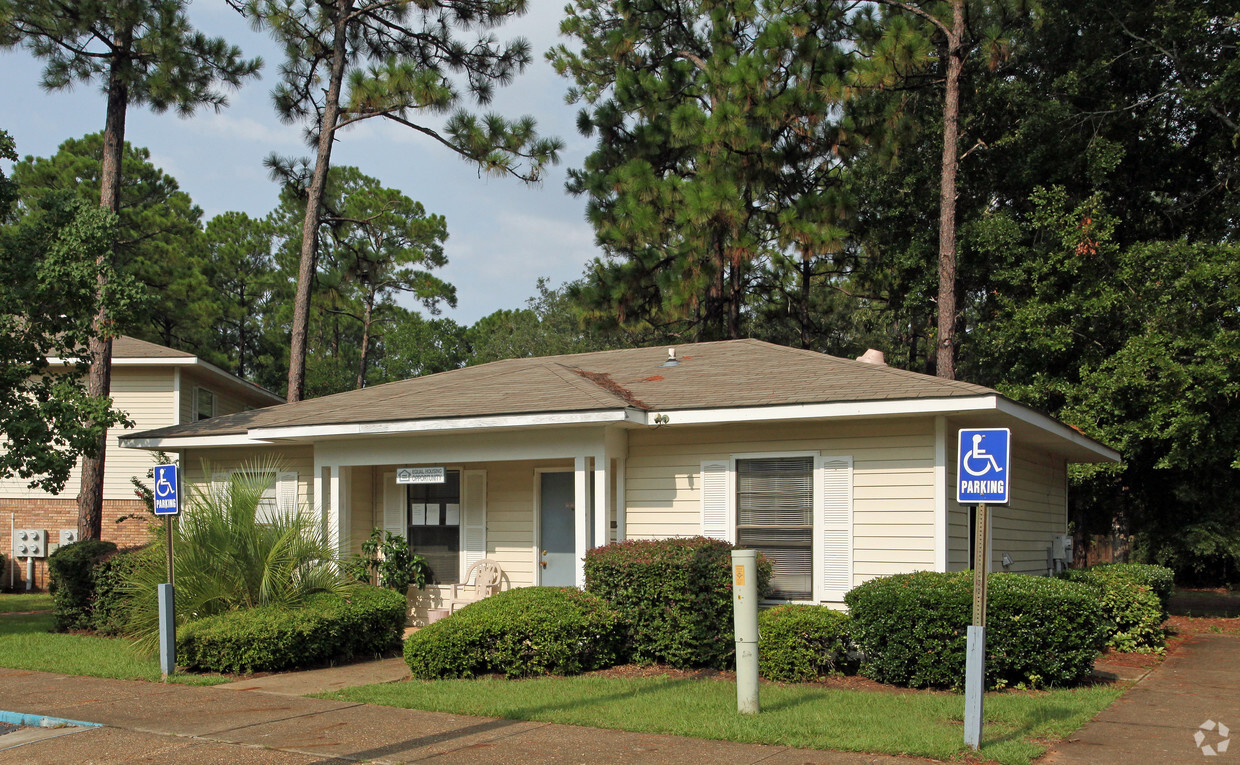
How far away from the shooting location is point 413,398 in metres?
14.0

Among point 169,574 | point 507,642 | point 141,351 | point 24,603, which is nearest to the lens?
point 507,642

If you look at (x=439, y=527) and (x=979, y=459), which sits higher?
(x=979, y=459)

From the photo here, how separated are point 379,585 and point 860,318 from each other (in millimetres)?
23843

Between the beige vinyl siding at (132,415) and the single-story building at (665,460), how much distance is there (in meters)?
6.52

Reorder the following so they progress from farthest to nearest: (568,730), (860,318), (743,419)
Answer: (860,318) < (743,419) < (568,730)

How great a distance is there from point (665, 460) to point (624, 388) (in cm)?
153

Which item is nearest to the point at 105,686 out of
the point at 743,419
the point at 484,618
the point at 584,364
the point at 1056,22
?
the point at 484,618

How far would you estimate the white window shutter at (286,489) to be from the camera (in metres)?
15.2

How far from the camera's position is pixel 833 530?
11281 millimetres

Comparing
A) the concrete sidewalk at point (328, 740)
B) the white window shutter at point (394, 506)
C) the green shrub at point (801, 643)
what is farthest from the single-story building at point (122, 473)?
the green shrub at point (801, 643)

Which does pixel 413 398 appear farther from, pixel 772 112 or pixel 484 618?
pixel 772 112

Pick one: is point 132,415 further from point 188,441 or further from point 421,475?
point 421,475

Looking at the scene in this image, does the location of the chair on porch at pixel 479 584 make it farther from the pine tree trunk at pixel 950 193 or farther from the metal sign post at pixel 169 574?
the pine tree trunk at pixel 950 193

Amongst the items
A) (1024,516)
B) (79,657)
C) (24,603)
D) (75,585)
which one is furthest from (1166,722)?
(24,603)
